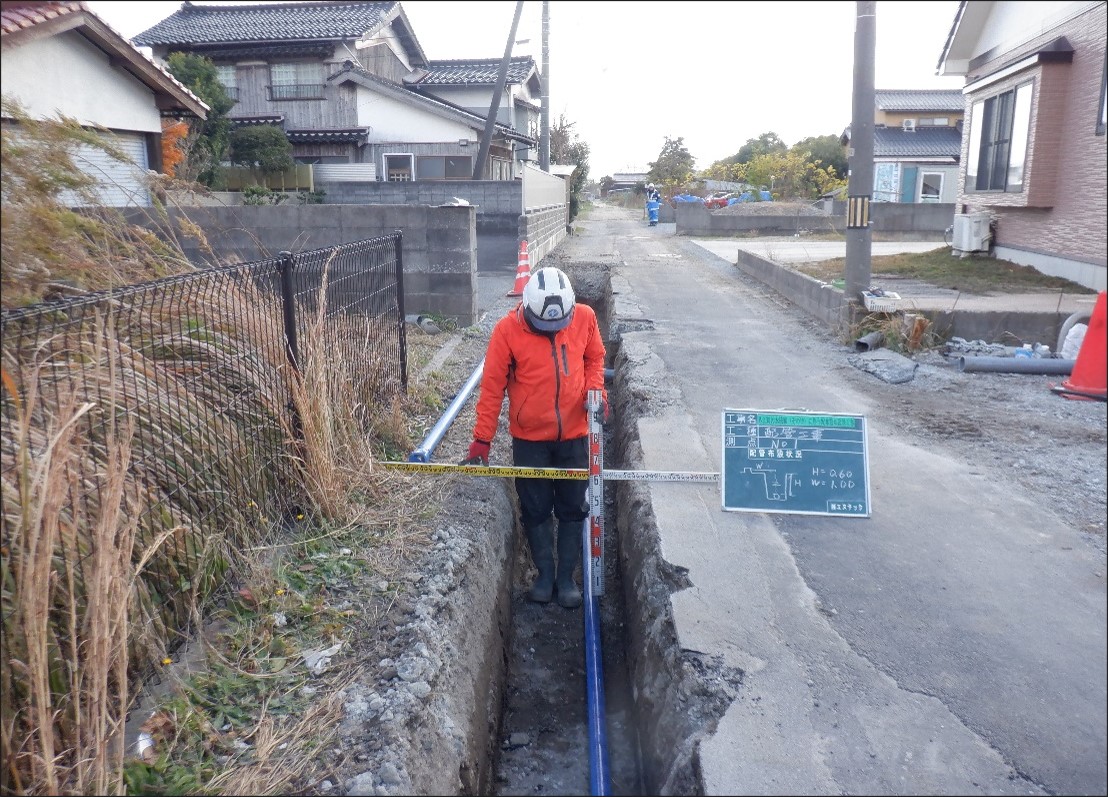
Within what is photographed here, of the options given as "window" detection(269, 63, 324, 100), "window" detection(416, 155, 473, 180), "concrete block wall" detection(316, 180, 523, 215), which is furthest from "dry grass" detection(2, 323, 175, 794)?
"window" detection(269, 63, 324, 100)

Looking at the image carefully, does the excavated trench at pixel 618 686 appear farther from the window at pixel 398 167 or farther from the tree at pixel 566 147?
the tree at pixel 566 147

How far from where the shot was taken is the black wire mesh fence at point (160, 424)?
2.53 meters

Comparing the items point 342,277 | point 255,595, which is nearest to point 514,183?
point 342,277

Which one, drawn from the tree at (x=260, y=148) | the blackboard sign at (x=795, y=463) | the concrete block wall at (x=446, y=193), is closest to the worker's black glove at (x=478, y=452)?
the blackboard sign at (x=795, y=463)

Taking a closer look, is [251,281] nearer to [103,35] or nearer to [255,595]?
[255,595]

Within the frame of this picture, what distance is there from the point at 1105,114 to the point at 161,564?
3290 mm

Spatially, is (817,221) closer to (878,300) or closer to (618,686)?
(878,300)

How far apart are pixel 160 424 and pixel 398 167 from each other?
22.7 m

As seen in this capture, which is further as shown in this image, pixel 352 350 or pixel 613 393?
pixel 613 393

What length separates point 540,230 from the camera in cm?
1777

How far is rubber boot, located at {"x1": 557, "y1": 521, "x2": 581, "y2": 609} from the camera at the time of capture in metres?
4.96

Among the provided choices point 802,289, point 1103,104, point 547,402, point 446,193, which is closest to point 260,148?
point 446,193

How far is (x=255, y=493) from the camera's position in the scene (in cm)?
414

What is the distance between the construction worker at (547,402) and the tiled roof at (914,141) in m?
30.5
